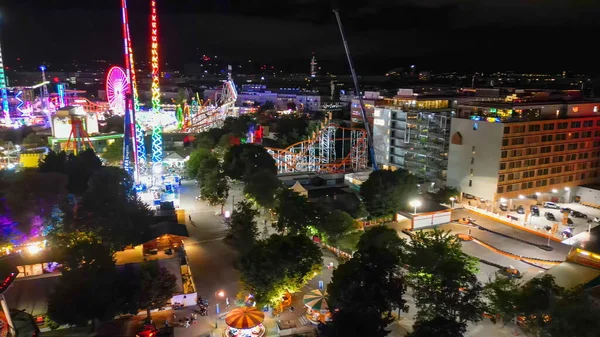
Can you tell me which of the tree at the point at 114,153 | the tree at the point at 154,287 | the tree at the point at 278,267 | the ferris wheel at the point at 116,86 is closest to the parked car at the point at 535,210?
the tree at the point at 278,267

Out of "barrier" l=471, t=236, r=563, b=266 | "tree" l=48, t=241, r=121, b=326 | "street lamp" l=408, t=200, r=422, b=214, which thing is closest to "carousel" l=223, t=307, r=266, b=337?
"tree" l=48, t=241, r=121, b=326

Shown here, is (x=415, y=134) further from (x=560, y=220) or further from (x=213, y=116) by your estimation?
(x=213, y=116)

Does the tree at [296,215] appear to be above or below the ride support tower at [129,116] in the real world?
below

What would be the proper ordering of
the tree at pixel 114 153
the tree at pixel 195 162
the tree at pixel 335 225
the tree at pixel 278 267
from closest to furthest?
the tree at pixel 278 267 < the tree at pixel 335 225 < the tree at pixel 195 162 < the tree at pixel 114 153

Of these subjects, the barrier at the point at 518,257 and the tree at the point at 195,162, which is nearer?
the barrier at the point at 518,257

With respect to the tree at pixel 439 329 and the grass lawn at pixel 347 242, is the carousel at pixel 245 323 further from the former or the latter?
the grass lawn at pixel 347 242

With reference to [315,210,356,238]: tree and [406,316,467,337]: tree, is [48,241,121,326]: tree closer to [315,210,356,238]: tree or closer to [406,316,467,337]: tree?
[315,210,356,238]: tree

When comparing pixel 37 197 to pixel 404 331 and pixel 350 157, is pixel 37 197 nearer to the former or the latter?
pixel 404 331
